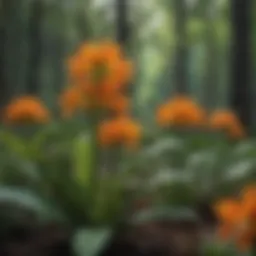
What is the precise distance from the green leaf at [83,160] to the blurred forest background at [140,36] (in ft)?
8.95

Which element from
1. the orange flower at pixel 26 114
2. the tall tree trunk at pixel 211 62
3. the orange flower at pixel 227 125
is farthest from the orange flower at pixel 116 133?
the tall tree trunk at pixel 211 62

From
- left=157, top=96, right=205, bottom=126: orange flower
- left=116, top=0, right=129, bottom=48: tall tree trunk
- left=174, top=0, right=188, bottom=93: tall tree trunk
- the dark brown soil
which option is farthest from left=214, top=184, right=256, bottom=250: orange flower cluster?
left=174, top=0, right=188, bottom=93: tall tree trunk

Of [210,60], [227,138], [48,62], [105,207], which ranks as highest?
[48,62]

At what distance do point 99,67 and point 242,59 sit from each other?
2921 mm

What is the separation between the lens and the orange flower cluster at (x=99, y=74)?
102 inches

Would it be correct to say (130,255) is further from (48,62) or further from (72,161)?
(48,62)

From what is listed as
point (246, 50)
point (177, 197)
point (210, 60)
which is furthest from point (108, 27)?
point (177, 197)

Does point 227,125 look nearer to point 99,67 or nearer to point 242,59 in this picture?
point 242,59

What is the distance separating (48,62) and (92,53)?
12743 mm

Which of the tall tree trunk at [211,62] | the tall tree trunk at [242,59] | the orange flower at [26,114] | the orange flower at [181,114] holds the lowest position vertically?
the orange flower at [181,114]

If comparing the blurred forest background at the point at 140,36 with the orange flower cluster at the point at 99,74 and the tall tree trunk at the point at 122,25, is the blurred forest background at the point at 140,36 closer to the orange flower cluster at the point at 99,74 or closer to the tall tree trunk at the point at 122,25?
the tall tree trunk at the point at 122,25

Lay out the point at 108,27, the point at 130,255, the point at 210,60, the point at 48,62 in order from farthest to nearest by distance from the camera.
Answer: the point at 48,62, the point at 210,60, the point at 108,27, the point at 130,255

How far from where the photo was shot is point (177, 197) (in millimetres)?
2910

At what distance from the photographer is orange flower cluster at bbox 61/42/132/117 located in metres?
2.58
